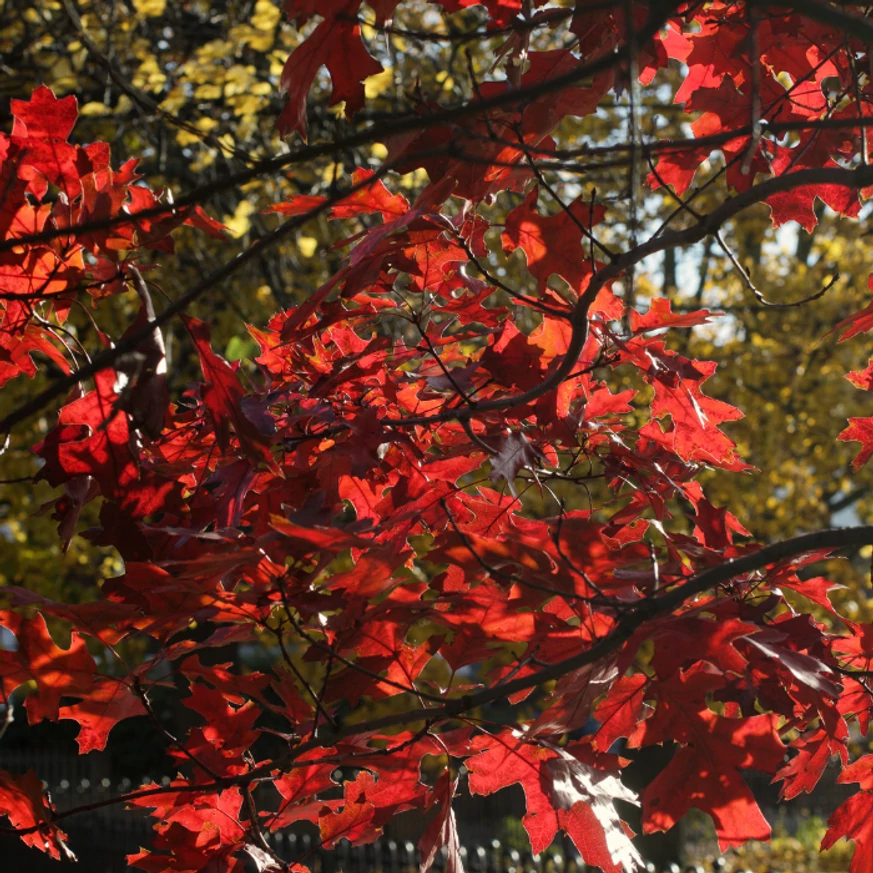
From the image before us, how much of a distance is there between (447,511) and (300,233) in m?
5.02

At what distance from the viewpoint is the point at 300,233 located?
20.1ft

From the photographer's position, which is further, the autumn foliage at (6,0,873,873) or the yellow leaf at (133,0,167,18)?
the yellow leaf at (133,0,167,18)

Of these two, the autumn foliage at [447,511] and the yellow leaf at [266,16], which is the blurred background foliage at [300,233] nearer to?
the yellow leaf at [266,16]

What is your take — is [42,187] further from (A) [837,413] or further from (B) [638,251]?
(A) [837,413]

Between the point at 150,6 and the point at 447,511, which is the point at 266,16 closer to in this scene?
the point at 150,6

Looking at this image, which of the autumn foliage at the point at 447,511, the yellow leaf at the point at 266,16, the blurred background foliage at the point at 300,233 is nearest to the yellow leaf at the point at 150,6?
the blurred background foliage at the point at 300,233

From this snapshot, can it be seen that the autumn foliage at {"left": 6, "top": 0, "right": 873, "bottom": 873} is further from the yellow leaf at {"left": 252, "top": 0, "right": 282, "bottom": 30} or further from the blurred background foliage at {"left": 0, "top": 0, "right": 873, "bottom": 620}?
the yellow leaf at {"left": 252, "top": 0, "right": 282, "bottom": 30}

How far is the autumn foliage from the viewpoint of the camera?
1295mm

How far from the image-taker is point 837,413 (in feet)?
24.9

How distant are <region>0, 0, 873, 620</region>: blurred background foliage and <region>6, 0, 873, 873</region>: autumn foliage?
326 cm

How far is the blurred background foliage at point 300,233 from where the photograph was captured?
5.54 metres

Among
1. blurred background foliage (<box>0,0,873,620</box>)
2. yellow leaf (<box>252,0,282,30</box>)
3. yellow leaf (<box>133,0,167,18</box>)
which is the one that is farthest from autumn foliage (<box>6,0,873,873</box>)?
yellow leaf (<box>133,0,167,18</box>)

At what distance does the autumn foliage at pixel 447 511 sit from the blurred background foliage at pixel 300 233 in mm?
3264

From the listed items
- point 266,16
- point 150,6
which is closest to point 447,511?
point 266,16
